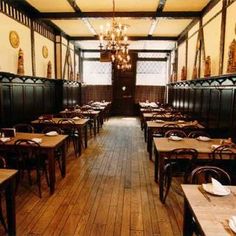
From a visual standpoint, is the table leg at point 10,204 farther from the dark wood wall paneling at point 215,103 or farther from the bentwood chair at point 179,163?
the dark wood wall paneling at point 215,103

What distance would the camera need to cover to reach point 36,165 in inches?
167

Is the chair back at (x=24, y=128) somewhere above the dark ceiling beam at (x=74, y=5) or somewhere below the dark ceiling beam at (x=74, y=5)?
below

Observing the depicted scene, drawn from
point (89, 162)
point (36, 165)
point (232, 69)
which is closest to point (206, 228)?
point (36, 165)

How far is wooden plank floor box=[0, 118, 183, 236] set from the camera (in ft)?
10.9

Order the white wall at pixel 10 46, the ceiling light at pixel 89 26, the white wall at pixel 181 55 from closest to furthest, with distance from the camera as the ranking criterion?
1. the white wall at pixel 10 46
2. the ceiling light at pixel 89 26
3. the white wall at pixel 181 55

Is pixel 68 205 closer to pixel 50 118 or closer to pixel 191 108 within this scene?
pixel 50 118

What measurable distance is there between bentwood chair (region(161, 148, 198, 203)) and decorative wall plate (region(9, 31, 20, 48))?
182 inches

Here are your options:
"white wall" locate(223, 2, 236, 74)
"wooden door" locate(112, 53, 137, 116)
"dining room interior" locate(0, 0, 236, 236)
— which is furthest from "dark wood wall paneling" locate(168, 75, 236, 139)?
"wooden door" locate(112, 53, 137, 116)

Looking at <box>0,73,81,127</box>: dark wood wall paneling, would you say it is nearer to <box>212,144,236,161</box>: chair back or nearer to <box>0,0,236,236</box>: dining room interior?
<box>0,0,236,236</box>: dining room interior

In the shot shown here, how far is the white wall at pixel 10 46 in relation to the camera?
19.3ft

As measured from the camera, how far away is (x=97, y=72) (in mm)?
16172

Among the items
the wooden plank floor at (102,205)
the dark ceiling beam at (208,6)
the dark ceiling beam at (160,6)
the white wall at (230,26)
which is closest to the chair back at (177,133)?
the wooden plank floor at (102,205)

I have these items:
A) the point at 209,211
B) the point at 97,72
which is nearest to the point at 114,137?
the point at 209,211

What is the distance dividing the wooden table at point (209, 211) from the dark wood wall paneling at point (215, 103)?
2666 millimetres
